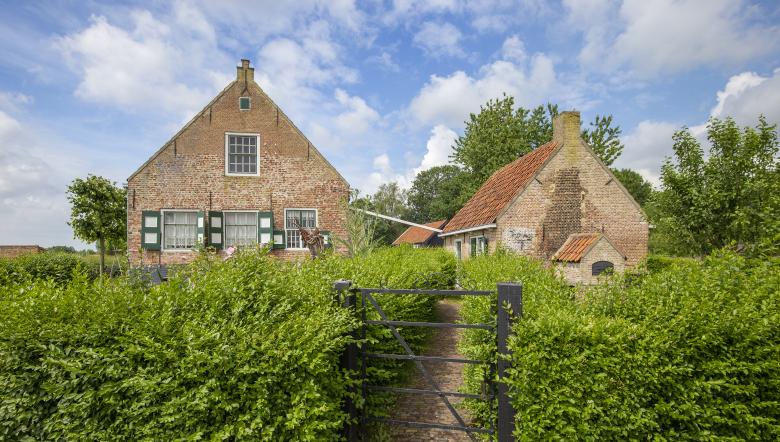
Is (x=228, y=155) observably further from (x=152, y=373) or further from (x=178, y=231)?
(x=152, y=373)

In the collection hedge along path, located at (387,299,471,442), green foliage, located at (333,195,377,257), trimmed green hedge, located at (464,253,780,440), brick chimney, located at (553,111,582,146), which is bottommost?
hedge along path, located at (387,299,471,442)

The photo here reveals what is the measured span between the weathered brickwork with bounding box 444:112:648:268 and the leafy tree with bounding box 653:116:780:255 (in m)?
1.31

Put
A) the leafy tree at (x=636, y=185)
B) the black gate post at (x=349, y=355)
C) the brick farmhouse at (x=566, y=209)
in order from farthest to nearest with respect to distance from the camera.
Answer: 1. the leafy tree at (x=636, y=185)
2. the brick farmhouse at (x=566, y=209)
3. the black gate post at (x=349, y=355)

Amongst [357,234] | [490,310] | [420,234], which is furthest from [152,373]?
[420,234]

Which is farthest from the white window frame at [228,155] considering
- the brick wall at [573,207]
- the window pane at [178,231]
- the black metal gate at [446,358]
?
the black metal gate at [446,358]

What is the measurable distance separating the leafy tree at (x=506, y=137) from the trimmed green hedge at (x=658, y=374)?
25.9 meters

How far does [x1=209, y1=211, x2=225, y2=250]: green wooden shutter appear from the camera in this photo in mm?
16859

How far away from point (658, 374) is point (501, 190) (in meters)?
13.9

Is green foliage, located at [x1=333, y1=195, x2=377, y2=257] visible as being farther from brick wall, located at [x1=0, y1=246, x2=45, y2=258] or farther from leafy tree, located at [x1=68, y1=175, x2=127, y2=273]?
brick wall, located at [x1=0, y1=246, x2=45, y2=258]

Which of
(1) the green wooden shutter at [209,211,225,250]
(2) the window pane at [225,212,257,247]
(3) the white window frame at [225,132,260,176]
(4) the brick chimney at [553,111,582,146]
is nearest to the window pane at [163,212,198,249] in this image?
(1) the green wooden shutter at [209,211,225,250]

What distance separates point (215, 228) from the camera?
17.0m

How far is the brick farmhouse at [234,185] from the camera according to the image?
55.3 feet

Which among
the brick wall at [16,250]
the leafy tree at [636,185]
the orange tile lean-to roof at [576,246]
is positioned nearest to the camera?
the orange tile lean-to roof at [576,246]

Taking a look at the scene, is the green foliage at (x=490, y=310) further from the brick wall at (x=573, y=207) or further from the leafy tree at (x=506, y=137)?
the leafy tree at (x=506, y=137)
